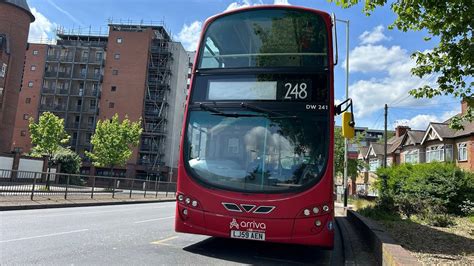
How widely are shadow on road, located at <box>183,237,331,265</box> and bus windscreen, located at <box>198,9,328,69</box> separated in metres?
3.67

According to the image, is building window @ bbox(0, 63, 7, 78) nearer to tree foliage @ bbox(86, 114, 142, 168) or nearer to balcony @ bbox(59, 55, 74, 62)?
tree foliage @ bbox(86, 114, 142, 168)

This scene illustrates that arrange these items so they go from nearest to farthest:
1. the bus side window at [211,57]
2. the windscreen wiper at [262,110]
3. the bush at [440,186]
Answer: the windscreen wiper at [262,110] → the bus side window at [211,57] → the bush at [440,186]

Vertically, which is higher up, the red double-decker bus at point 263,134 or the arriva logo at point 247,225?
the red double-decker bus at point 263,134

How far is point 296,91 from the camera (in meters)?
7.82

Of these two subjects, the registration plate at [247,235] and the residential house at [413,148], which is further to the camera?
the residential house at [413,148]

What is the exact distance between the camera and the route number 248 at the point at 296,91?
7.80 metres

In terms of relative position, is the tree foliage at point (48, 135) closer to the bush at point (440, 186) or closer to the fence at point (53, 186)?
the fence at point (53, 186)

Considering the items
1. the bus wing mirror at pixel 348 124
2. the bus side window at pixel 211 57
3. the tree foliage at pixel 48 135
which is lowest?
the bus wing mirror at pixel 348 124

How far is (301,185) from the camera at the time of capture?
7301 millimetres

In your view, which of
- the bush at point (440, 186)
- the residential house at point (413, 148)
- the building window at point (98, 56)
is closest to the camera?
the bush at point (440, 186)

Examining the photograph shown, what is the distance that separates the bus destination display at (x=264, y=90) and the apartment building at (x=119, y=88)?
2472 inches

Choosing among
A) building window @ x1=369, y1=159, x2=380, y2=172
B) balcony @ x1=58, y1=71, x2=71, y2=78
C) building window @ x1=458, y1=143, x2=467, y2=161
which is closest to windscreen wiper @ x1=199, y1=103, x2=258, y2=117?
building window @ x1=458, y1=143, x2=467, y2=161

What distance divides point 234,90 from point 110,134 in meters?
43.1

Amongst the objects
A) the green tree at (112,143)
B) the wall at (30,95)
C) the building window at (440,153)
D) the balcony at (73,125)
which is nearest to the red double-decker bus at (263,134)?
the building window at (440,153)
